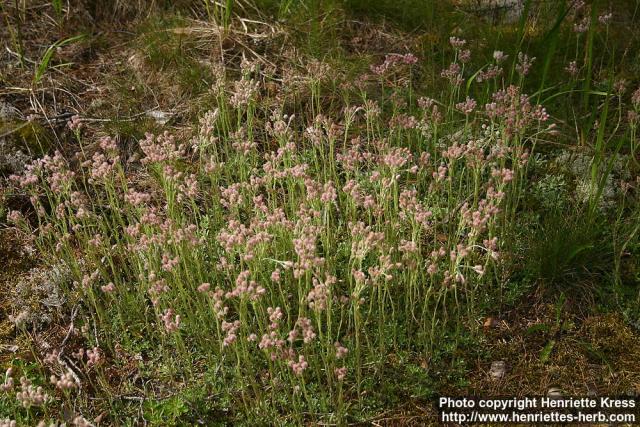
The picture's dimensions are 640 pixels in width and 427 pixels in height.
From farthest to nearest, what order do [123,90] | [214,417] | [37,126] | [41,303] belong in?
[123,90] → [37,126] → [41,303] → [214,417]

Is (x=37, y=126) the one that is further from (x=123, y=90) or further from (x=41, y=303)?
(x=41, y=303)

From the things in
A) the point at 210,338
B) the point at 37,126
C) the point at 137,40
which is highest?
the point at 137,40

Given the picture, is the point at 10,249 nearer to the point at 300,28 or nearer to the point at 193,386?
the point at 193,386

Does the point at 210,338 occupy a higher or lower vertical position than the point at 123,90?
lower

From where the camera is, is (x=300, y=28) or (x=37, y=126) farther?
(x=300, y=28)

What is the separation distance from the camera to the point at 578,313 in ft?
11.4

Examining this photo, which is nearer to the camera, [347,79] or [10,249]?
[10,249]

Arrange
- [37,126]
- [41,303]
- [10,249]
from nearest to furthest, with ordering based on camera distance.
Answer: [41,303] → [10,249] → [37,126]

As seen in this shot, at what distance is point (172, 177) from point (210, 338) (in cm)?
84

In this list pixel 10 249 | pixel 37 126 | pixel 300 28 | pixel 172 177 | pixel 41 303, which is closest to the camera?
pixel 172 177

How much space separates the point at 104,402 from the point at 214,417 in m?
0.54

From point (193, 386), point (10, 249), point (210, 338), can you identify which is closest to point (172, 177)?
point (210, 338)

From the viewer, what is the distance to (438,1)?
565 centimetres

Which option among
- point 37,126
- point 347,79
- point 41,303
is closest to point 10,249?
point 41,303
